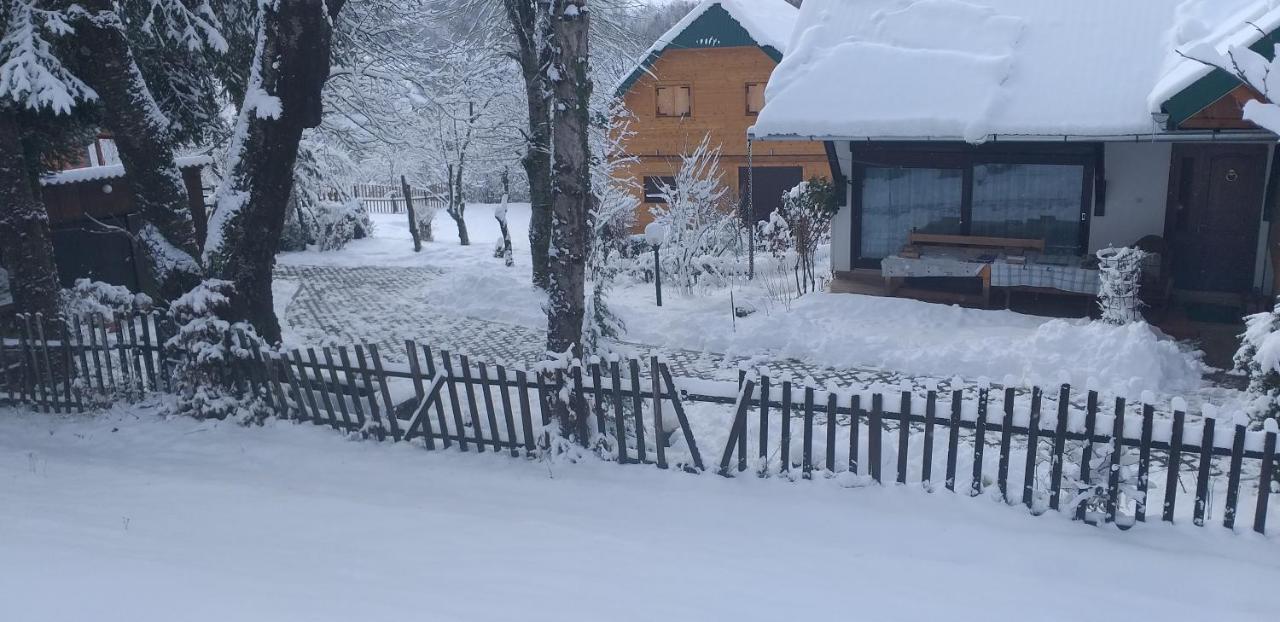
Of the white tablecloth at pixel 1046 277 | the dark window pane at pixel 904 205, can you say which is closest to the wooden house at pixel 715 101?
the dark window pane at pixel 904 205

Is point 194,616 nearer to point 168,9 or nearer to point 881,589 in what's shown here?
point 881,589

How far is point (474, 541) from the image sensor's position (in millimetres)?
5383

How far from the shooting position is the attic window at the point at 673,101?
24625 mm

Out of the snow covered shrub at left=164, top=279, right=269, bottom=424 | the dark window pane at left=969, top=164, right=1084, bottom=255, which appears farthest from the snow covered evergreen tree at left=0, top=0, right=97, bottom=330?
the dark window pane at left=969, top=164, right=1084, bottom=255

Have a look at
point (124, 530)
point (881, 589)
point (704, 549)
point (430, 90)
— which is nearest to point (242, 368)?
point (124, 530)

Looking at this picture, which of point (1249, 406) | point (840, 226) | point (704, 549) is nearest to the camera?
point (704, 549)

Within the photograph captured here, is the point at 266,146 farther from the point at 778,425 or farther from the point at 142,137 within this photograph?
the point at 778,425

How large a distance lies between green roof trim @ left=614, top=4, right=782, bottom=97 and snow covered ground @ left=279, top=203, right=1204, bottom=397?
9800 mm

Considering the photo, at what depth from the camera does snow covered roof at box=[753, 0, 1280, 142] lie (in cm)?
1142

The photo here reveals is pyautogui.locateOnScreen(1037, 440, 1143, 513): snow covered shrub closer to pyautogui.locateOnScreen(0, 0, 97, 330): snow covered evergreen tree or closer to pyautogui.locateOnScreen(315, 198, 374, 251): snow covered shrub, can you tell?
pyautogui.locateOnScreen(0, 0, 97, 330): snow covered evergreen tree

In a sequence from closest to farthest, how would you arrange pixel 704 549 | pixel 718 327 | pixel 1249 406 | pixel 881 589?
pixel 881 589
pixel 704 549
pixel 1249 406
pixel 718 327

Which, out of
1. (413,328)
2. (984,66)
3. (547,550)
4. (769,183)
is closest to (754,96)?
(769,183)

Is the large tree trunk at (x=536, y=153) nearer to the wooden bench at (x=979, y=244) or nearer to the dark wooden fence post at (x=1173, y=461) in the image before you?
the wooden bench at (x=979, y=244)

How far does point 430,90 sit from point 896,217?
12212mm
